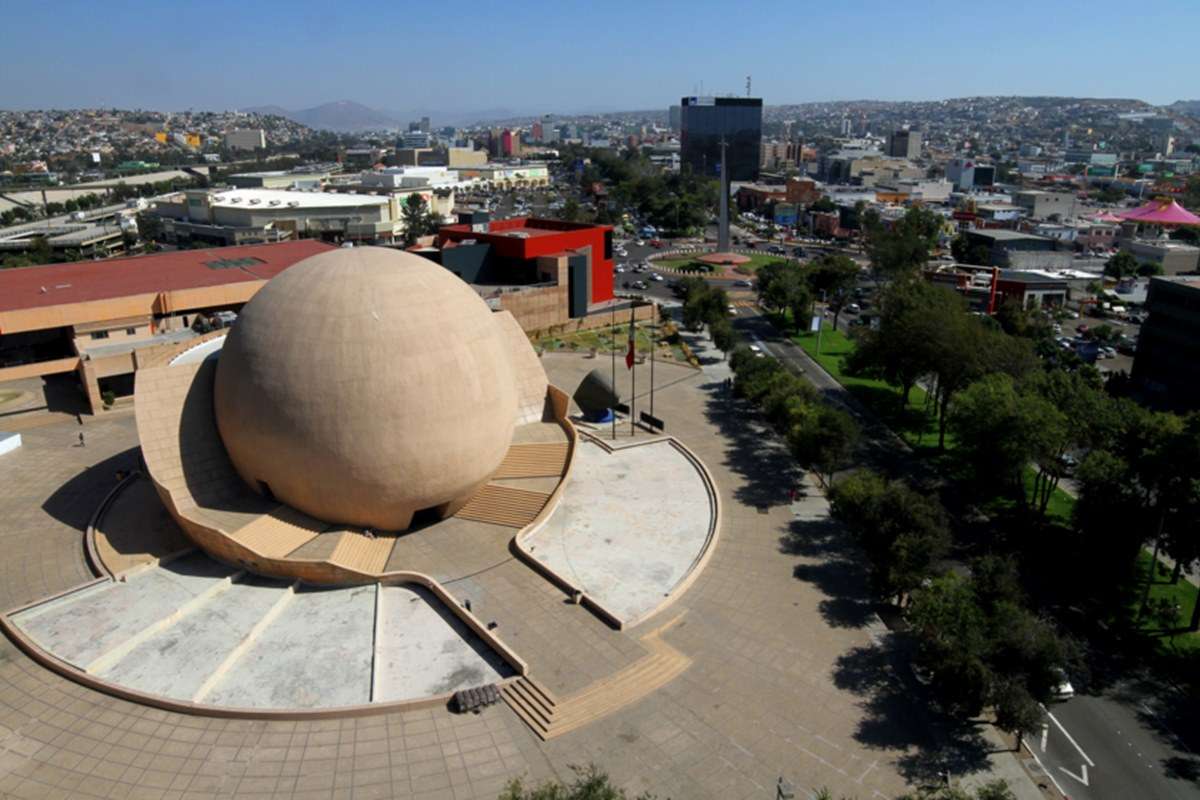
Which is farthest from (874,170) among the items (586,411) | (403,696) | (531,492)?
(403,696)

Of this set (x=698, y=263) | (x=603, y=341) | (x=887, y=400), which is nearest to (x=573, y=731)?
(x=887, y=400)

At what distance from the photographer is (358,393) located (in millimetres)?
27797

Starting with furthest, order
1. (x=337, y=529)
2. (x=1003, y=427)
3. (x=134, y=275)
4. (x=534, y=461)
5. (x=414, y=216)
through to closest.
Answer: (x=414, y=216)
(x=134, y=275)
(x=534, y=461)
(x=1003, y=427)
(x=337, y=529)

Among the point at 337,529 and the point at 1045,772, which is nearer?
the point at 1045,772

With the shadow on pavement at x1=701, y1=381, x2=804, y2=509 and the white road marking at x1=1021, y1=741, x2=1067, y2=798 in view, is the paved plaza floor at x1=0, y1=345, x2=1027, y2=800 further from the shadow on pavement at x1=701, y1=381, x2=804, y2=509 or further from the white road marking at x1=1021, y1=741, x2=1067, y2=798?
the shadow on pavement at x1=701, y1=381, x2=804, y2=509

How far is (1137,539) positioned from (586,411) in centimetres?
2787

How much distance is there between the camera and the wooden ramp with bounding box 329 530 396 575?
91.8 ft

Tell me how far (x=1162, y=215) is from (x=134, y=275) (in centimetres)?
12845

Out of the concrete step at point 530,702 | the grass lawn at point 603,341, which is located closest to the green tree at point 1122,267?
the grass lawn at point 603,341

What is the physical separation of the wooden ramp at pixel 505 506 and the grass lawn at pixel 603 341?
1151 inches

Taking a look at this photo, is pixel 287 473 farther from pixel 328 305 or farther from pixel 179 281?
pixel 179 281

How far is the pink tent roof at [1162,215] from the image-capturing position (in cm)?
10738

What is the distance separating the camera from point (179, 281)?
5506cm

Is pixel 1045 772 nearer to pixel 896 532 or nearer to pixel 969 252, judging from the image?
pixel 896 532
